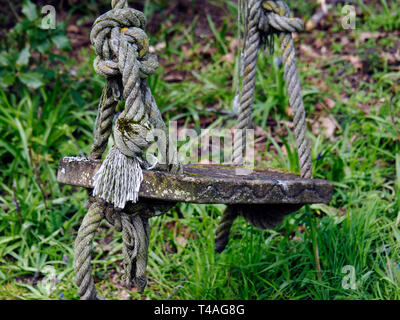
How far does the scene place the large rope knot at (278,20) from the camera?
1.92 m

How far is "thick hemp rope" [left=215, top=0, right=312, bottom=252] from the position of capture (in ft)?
6.22

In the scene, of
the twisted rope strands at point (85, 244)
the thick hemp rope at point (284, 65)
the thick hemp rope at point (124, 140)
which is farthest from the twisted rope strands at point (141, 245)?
the thick hemp rope at point (284, 65)

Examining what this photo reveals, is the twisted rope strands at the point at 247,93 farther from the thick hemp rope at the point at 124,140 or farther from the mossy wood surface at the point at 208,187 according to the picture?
the thick hemp rope at the point at 124,140

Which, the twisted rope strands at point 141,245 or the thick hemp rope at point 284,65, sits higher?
the thick hemp rope at point 284,65

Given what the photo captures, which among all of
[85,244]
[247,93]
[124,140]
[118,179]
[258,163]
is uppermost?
[258,163]

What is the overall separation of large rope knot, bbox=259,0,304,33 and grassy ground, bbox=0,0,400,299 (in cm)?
85


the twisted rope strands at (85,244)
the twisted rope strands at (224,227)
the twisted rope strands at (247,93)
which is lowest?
the twisted rope strands at (85,244)

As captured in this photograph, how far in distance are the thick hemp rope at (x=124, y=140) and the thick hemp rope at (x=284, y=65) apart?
0.57 metres

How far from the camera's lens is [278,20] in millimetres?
1928

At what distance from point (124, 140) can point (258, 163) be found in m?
1.70

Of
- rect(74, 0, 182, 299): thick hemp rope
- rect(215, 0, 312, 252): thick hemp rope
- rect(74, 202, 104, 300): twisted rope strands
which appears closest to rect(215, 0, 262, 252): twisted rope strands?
rect(215, 0, 312, 252): thick hemp rope

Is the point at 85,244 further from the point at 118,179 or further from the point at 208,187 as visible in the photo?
the point at 208,187

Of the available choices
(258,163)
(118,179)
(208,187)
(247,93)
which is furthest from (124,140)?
(258,163)
